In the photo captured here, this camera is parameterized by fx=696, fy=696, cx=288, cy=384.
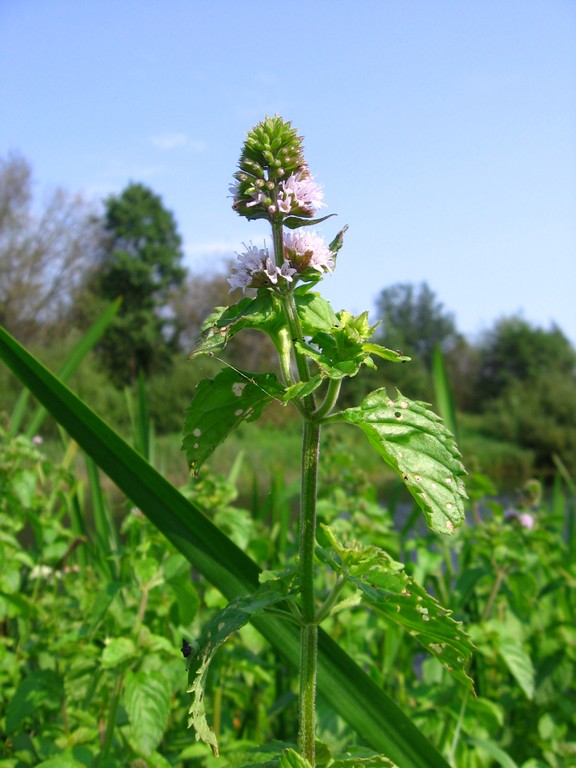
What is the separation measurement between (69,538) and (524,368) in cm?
2401

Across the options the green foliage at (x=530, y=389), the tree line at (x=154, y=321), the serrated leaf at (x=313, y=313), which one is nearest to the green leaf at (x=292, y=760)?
the serrated leaf at (x=313, y=313)

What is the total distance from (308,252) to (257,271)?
0.16 feet

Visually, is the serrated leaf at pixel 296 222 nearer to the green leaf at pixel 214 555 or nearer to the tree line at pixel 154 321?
the green leaf at pixel 214 555

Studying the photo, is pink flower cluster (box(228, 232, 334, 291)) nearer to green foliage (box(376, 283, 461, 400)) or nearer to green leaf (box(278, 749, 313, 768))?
green leaf (box(278, 749, 313, 768))

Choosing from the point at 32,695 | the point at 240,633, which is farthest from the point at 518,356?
the point at 32,695

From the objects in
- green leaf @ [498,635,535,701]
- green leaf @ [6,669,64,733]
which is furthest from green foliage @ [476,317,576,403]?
green leaf @ [6,669,64,733]

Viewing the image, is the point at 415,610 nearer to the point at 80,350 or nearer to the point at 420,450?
the point at 420,450

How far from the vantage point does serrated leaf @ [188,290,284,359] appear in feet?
1.90

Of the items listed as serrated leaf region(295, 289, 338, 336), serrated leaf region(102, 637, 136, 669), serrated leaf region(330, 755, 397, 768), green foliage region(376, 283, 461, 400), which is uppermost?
green foliage region(376, 283, 461, 400)

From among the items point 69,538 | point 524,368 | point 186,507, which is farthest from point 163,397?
point 186,507

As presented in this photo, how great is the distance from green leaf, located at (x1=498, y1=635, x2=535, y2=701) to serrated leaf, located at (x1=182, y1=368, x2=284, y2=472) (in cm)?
116

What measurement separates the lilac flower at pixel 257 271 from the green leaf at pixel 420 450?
0.13 m

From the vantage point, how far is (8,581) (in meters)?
1.43

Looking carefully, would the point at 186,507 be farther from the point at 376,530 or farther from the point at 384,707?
the point at 376,530
